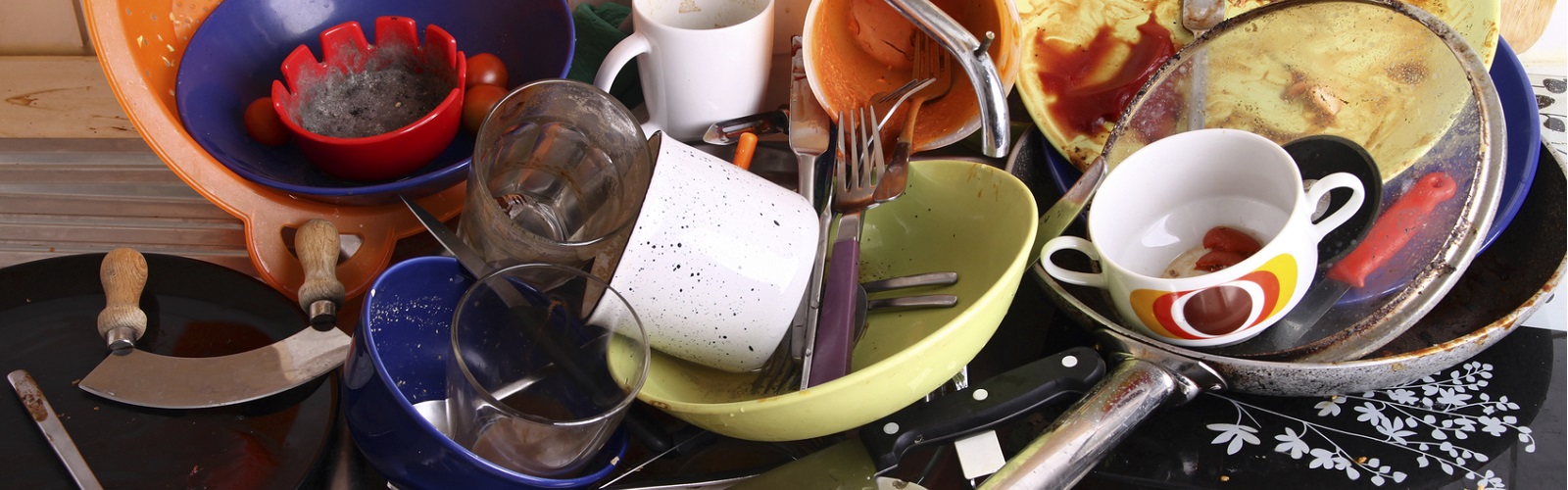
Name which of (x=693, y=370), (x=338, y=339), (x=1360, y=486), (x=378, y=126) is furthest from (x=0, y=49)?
(x=1360, y=486)

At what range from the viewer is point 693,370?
0.56 m

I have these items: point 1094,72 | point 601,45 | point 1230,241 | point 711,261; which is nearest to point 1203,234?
point 1230,241

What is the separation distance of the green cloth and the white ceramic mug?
7cm

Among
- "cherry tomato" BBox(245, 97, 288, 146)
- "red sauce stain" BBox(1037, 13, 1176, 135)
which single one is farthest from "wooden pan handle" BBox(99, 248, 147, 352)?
"red sauce stain" BBox(1037, 13, 1176, 135)

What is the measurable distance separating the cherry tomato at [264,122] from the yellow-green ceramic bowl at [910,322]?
31 cm

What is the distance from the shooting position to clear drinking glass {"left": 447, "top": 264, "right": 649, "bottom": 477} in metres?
0.44

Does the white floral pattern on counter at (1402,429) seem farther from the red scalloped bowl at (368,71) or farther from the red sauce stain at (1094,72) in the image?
the red scalloped bowl at (368,71)

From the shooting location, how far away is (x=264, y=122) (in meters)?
0.63

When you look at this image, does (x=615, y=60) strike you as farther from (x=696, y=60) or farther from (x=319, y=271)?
(x=319, y=271)

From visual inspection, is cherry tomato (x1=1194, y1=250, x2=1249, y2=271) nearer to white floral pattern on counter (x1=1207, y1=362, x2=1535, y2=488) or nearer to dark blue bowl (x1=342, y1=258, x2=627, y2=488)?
white floral pattern on counter (x1=1207, y1=362, x2=1535, y2=488)

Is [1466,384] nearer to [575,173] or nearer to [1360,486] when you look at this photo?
[1360,486]

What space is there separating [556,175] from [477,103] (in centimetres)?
13

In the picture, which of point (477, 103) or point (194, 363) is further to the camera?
point (477, 103)

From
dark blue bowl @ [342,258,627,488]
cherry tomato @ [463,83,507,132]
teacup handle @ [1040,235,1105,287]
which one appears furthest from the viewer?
cherry tomato @ [463,83,507,132]
